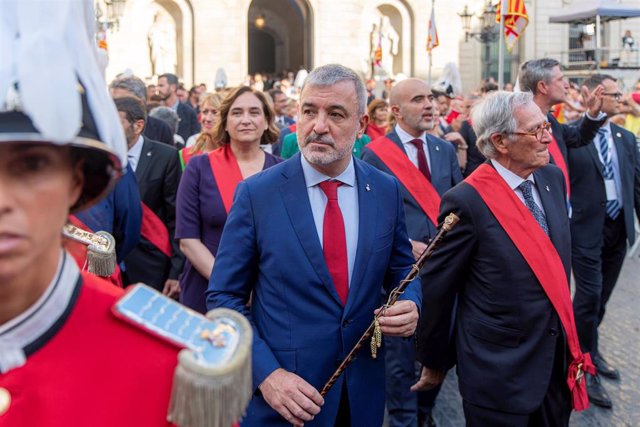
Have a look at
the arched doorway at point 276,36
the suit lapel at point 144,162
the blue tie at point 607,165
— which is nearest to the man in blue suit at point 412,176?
the blue tie at point 607,165

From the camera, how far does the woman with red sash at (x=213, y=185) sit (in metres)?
3.96

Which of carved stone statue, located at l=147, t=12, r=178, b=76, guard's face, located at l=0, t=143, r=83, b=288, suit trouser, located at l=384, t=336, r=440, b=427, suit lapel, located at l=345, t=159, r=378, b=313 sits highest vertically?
carved stone statue, located at l=147, t=12, r=178, b=76

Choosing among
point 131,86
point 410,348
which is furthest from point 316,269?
point 131,86

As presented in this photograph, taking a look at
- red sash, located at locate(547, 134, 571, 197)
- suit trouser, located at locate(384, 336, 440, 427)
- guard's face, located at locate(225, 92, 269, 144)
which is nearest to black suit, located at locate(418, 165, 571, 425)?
suit trouser, located at locate(384, 336, 440, 427)

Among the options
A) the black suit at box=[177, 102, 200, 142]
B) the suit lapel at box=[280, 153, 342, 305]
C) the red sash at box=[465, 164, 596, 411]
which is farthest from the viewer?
the black suit at box=[177, 102, 200, 142]

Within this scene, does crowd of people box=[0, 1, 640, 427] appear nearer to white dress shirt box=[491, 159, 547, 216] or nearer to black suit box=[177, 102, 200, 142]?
white dress shirt box=[491, 159, 547, 216]

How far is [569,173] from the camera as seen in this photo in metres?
5.47

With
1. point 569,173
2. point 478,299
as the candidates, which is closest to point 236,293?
point 478,299

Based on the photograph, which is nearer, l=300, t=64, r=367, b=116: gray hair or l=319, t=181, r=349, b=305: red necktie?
l=319, t=181, r=349, b=305: red necktie

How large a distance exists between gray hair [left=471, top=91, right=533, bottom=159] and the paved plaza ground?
1.89 meters

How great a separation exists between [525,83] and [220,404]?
4.30m

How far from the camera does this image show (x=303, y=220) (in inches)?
101

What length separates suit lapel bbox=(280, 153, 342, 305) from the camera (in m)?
2.53

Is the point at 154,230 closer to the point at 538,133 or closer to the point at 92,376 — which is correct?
the point at 538,133
